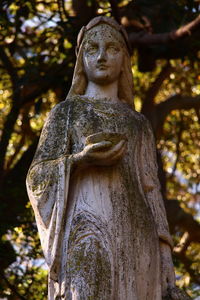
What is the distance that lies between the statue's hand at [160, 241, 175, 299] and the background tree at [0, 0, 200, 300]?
13.7 feet

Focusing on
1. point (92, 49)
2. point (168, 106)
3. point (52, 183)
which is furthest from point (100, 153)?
point (168, 106)

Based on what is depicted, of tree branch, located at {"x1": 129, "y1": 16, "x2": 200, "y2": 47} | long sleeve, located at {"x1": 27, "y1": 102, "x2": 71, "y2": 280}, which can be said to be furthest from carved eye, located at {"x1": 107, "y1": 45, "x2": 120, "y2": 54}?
tree branch, located at {"x1": 129, "y1": 16, "x2": 200, "y2": 47}

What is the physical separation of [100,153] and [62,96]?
7010 millimetres

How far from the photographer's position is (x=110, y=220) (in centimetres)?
699

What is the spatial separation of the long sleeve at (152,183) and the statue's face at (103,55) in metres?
0.62

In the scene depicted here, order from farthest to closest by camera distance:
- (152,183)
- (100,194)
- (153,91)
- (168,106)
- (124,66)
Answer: (153,91), (168,106), (124,66), (152,183), (100,194)

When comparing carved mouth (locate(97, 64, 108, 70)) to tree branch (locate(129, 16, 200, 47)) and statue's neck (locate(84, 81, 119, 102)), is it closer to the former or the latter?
statue's neck (locate(84, 81, 119, 102))

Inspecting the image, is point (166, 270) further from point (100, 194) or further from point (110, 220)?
point (100, 194)

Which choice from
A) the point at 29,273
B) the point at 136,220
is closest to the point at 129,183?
the point at 136,220

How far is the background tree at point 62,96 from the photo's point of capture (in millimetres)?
12344

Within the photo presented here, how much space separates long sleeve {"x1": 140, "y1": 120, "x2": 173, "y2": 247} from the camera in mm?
7461

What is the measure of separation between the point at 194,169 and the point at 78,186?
944 cm

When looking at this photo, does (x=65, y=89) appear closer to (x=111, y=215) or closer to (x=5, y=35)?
(x=5, y=35)

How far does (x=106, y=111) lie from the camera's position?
306 inches
